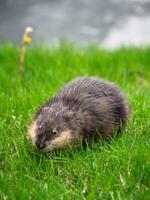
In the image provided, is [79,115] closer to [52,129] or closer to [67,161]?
[52,129]

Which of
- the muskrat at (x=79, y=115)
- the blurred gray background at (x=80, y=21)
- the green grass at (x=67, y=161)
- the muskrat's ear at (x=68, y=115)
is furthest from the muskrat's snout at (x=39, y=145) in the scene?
the blurred gray background at (x=80, y=21)

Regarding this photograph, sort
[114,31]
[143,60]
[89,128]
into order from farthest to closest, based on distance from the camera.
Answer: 1. [114,31]
2. [143,60]
3. [89,128]

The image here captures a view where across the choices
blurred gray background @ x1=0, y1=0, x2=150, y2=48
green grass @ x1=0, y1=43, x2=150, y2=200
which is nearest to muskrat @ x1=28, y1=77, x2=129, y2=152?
green grass @ x1=0, y1=43, x2=150, y2=200

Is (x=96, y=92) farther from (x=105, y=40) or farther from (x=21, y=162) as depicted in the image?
(x=105, y=40)

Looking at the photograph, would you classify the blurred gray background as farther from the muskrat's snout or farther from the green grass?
the muskrat's snout

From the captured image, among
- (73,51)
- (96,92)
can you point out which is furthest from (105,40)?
(96,92)

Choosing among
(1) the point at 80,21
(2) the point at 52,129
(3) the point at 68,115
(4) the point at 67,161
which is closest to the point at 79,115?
(3) the point at 68,115

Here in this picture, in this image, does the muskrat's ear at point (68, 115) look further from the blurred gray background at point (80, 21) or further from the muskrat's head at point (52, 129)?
the blurred gray background at point (80, 21)
